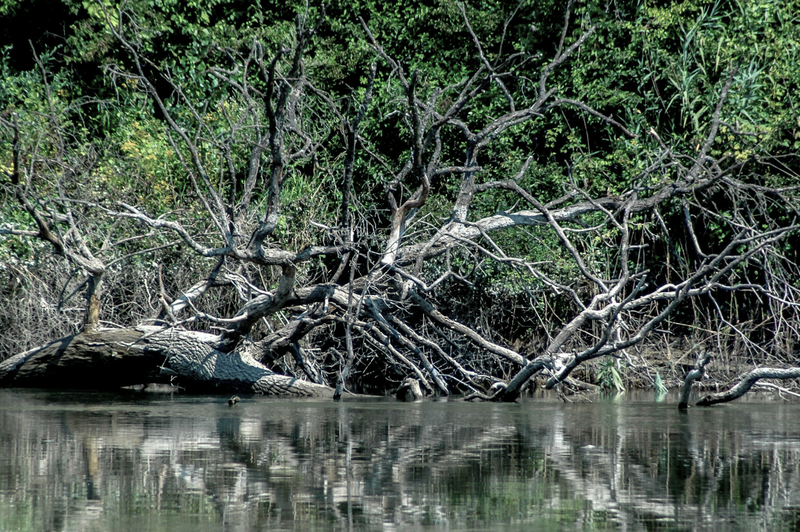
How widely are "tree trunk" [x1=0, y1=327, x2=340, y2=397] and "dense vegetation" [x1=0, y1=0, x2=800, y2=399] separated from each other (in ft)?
0.80

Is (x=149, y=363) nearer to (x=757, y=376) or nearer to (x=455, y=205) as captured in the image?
(x=455, y=205)

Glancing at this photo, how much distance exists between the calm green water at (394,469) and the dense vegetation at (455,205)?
174cm

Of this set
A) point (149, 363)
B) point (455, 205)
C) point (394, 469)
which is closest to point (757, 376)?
point (455, 205)

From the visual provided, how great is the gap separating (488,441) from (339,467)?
154cm

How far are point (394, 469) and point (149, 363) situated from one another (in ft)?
19.2

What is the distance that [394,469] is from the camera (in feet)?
17.6

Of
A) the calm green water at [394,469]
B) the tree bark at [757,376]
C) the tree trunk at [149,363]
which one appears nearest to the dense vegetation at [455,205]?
the tree trunk at [149,363]

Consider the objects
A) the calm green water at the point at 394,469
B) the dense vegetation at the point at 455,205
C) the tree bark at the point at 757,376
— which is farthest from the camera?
the dense vegetation at the point at 455,205

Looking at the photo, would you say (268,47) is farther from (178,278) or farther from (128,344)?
(128,344)

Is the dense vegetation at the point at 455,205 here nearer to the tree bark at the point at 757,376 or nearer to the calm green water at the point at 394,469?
the tree bark at the point at 757,376

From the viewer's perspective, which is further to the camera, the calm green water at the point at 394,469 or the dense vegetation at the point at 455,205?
the dense vegetation at the point at 455,205

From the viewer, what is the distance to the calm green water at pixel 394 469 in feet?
13.4

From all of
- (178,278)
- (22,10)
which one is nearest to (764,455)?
(178,278)

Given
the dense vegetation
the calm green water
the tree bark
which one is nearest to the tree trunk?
the dense vegetation
